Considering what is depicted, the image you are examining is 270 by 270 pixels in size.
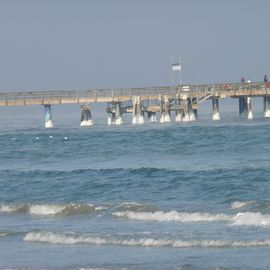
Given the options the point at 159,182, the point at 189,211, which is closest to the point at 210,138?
the point at 159,182

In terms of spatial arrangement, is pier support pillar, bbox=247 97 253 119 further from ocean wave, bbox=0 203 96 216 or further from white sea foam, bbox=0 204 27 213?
ocean wave, bbox=0 203 96 216

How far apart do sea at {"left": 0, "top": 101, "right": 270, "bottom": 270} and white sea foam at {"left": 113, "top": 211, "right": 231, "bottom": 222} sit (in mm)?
28

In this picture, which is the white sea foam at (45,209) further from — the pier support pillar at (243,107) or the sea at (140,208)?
the pier support pillar at (243,107)

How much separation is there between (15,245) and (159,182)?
10628 mm

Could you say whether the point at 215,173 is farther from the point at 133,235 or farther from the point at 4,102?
the point at 4,102

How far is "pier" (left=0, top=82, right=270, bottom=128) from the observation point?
7525 centimetres

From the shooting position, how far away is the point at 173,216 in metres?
26.7

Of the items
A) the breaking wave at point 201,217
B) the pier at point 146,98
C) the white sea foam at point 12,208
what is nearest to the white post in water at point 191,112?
the pier at point 146,98

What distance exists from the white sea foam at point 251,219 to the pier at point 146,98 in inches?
1957

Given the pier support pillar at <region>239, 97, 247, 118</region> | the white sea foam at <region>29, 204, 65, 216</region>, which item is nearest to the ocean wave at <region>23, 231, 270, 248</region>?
the white sea foam at <region>29, 204, 65, 216</region>

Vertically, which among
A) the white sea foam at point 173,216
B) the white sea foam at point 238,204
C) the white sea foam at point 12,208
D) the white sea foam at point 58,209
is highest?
the white sea foam at point 238,204

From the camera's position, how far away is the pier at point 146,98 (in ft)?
247

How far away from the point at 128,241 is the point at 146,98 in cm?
5359

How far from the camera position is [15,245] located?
24.2 meters
